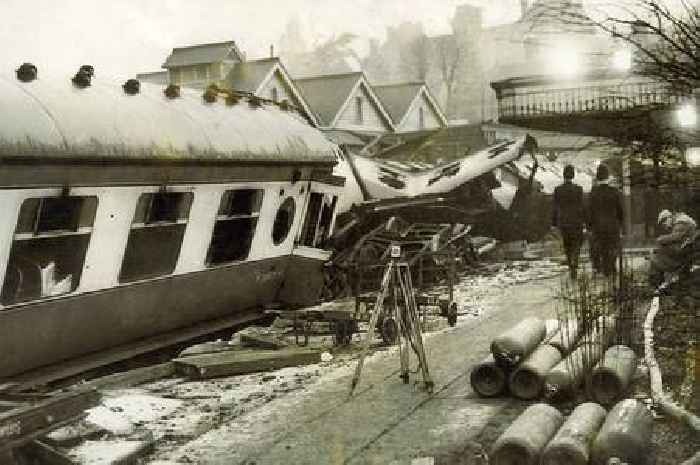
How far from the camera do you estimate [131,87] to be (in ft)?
30.1

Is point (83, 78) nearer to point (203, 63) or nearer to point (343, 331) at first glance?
point (343, 331)

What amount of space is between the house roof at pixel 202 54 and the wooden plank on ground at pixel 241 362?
27709 millimetres

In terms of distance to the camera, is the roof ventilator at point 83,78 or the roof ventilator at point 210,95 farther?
the roof ventilator at point 210,95

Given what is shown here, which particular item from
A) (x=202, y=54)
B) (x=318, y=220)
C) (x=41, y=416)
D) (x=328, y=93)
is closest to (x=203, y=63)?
(x=202, y=54)

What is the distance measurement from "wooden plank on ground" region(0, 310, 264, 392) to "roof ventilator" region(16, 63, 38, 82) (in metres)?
2.97

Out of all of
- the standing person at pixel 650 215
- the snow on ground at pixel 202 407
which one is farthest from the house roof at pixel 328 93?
the snow on ground at pixel 202 407

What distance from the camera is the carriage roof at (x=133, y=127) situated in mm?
7211

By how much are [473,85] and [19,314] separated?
244ft

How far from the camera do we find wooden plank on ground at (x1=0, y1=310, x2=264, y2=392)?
752cm

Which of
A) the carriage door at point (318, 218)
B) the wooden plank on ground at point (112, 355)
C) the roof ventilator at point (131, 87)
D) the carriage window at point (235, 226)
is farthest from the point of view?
the carriage door at point (318, 218)

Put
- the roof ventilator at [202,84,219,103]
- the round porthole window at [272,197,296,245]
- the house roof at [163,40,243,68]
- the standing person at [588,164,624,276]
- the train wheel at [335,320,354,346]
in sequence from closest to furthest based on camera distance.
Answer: the roof ventilator at [202,84,219,103]
the train wheel at [335,320,354,346]
the round porthole window at [272,197,296,245]
the standing person at [588,164,624,276]
the house roof at [163,40,243,68]

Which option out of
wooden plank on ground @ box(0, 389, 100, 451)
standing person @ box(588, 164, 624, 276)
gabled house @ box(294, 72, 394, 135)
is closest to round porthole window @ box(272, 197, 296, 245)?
wooden plank on ground @ box(0, 389, 100, 451)

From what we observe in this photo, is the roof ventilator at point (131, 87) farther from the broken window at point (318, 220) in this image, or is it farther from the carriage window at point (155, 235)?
the broken window at point (318, 220)

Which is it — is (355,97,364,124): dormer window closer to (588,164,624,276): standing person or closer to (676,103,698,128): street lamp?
(588,164,624,276): standing person
